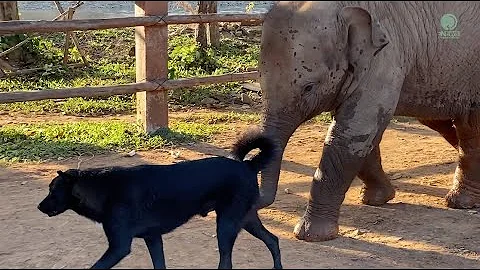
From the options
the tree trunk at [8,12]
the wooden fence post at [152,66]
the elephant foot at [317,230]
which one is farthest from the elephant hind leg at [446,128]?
the tree trunk at [8,12]

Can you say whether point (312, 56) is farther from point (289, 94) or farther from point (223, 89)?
point (223, 89)

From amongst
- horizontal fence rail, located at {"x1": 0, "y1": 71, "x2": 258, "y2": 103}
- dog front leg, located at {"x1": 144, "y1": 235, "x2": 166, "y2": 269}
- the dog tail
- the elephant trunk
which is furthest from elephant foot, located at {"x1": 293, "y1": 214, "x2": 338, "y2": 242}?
horizontal fence rail, located at {"x1": 0, "y1": 71, "x2": 258, "y2": 103}

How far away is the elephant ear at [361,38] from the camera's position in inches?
177

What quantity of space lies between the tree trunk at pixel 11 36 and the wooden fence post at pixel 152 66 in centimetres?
417

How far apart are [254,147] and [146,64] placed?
14.3ft

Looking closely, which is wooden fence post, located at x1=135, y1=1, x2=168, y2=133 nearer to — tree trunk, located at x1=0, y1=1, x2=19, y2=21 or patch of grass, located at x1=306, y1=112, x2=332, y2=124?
patch of grass, located at x1=306, y1=112, x2=332, y2=124

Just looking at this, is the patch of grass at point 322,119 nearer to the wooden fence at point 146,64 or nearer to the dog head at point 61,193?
the wooden fence at point 146,64

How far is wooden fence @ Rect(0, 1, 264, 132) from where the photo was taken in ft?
24.4

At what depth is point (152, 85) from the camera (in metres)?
7.91

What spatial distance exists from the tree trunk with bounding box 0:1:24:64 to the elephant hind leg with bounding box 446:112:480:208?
25.3ft

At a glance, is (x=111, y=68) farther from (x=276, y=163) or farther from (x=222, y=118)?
(x=276, y=163)

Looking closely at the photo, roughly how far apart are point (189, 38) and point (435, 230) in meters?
9.62

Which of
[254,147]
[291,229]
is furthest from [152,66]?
[254,147]

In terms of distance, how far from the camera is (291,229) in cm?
525
